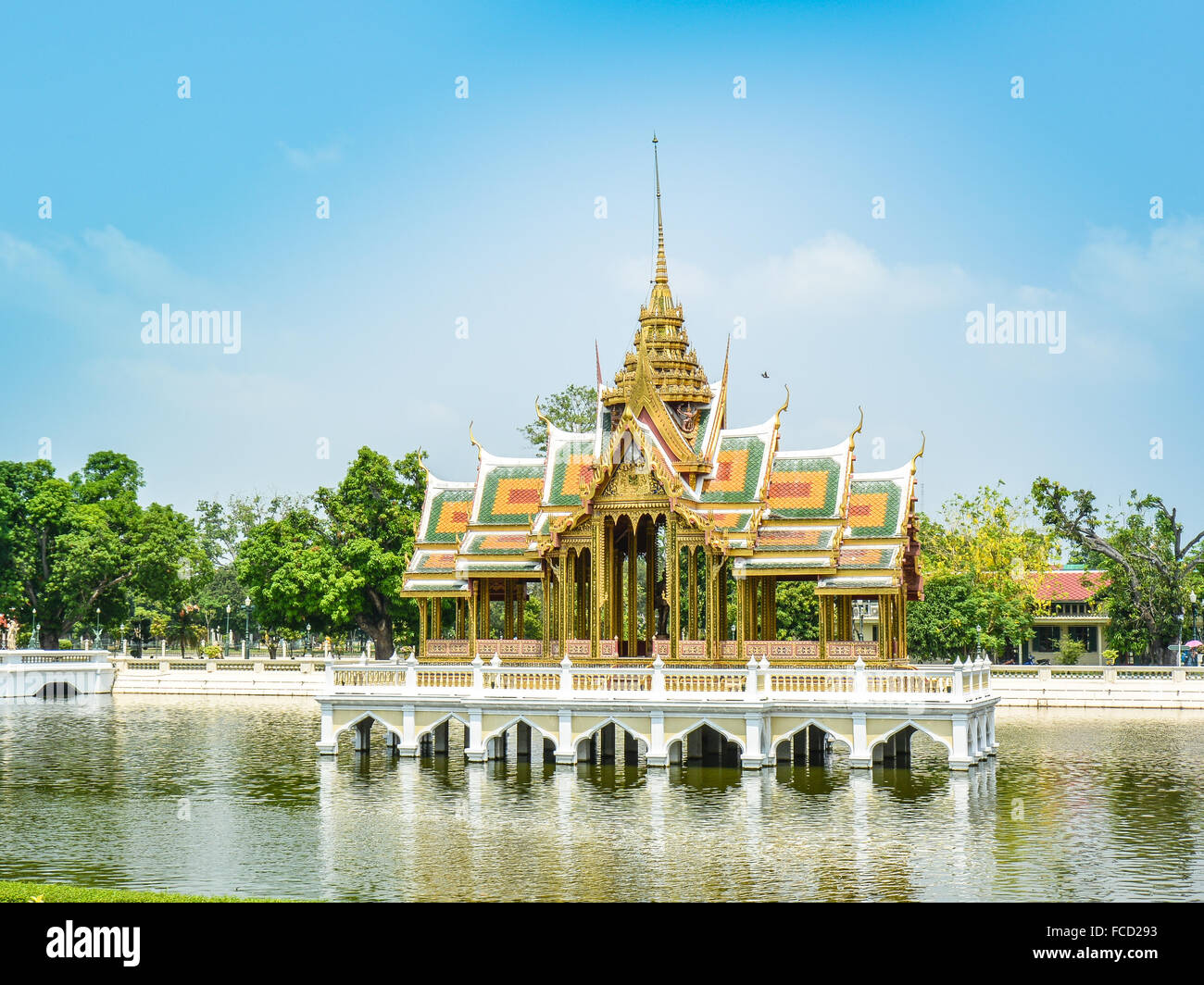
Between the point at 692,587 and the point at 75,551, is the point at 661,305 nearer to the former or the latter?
the point at 692,587

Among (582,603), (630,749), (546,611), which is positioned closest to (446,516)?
(546,611)

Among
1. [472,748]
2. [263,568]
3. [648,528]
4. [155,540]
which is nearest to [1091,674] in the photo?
[648,528]

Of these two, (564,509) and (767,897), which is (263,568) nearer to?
(564,509)

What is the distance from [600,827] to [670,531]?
11234 millimetres

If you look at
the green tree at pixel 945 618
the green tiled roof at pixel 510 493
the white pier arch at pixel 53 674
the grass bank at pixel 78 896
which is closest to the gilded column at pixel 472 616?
the green tiled roof at pixel 510 493

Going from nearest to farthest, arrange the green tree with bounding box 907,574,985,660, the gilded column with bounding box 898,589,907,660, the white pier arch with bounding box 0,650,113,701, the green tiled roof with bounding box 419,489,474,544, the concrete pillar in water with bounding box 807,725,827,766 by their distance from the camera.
Result: the gilded column with bounding box 898,589,907,660 < the concrete pillar in water with bounding box 807,725,827,766 < the green tiled roof with bounding box 419,489,474,544 < the white pier arch with bounding box 0,650,113,701 < the green tree with bounding box 907,574,985,660

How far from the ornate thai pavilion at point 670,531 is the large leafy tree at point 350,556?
74.2ft

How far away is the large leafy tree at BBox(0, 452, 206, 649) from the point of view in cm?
6975

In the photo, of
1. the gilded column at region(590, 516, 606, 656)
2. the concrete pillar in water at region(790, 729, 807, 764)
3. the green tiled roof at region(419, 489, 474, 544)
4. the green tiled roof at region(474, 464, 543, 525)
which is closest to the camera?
the concrete pillar in water at region(790, 729, 807, 764)

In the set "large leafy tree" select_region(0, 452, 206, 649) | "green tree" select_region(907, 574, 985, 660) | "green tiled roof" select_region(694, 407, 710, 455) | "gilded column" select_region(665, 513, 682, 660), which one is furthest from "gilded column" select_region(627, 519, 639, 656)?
"large leafy tree" select_region(0, 452, 206, 649)

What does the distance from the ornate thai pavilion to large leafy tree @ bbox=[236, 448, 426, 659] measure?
2262 cm

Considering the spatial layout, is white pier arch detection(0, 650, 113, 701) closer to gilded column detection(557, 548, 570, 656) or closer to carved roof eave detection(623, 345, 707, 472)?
gilded column detection(557, 548, 570, 656)

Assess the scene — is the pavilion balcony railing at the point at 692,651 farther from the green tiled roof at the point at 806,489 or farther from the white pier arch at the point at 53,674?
the white pier arch at the point at 53,674

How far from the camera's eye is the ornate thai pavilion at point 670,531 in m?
33.3
